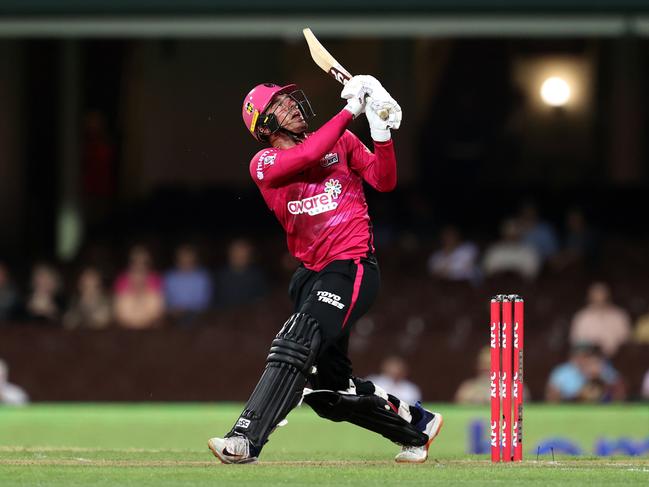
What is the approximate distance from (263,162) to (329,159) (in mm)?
395

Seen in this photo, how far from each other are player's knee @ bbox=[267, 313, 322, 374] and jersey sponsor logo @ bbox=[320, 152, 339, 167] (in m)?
0.89

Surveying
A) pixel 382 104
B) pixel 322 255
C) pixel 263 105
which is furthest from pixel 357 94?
pixel 322 255

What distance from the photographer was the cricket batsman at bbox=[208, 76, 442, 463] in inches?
306

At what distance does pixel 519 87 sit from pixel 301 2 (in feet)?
22.3

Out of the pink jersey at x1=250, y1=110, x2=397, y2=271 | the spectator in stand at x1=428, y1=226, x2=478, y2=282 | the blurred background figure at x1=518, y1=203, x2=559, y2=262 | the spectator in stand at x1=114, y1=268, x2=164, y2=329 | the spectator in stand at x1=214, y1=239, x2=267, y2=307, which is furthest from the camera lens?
the blurred background figure at x1=518, y1=203, x2=559, y2=262

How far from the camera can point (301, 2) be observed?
17.5 metres

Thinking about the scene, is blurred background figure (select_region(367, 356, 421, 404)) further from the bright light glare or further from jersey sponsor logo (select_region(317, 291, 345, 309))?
the bright light glare

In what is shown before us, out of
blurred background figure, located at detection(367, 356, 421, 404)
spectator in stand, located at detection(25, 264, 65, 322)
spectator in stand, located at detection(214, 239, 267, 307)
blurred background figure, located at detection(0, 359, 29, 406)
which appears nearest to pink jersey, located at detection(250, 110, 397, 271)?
blurred background figure, located at detection(367, 356, 421, 404)

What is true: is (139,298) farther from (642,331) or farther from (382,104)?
(382,104)

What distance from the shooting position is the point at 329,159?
26.9 feet

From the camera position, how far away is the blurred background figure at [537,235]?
61.3 feet

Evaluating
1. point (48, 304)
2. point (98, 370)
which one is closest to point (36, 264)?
point (48, 304)

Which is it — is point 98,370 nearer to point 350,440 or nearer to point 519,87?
point 350,440

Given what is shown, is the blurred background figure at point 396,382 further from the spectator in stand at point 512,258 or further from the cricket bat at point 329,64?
the cricket bat at point 329,64
